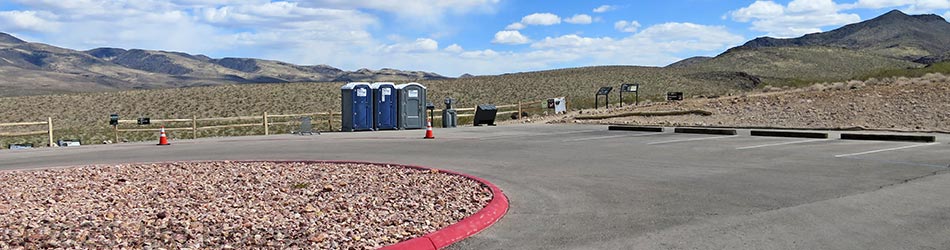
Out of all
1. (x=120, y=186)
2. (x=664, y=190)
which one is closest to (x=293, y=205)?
(x=120, y=186)

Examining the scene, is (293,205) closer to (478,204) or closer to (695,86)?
(478,204)

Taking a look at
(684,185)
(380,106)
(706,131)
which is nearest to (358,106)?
(380,106)

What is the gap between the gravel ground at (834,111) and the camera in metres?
23.9

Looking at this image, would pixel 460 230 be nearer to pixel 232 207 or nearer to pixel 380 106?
pixel 232 207

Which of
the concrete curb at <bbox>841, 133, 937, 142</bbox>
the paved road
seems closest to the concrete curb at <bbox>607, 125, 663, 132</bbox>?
the paved road

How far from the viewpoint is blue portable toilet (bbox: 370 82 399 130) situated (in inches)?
1102

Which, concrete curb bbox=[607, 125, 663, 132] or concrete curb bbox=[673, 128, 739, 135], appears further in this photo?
concrete curb bbox=[607, 125, 663, 132]

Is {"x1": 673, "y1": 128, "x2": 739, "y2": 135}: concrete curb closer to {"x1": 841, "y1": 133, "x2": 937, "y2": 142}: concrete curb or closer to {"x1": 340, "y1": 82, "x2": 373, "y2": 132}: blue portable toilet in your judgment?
{"x1": 841, "y1": 133, "x2": 937, "y2": 142}: concrete curb

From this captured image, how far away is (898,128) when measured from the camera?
73.4 ft

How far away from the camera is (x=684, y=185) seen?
10.3 m

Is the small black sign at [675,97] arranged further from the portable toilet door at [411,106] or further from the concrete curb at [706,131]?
the concrete curb at [706,131]

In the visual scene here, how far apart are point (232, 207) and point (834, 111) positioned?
78.4 ft

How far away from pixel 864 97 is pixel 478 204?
81.7ft

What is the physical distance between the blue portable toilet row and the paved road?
763cm
